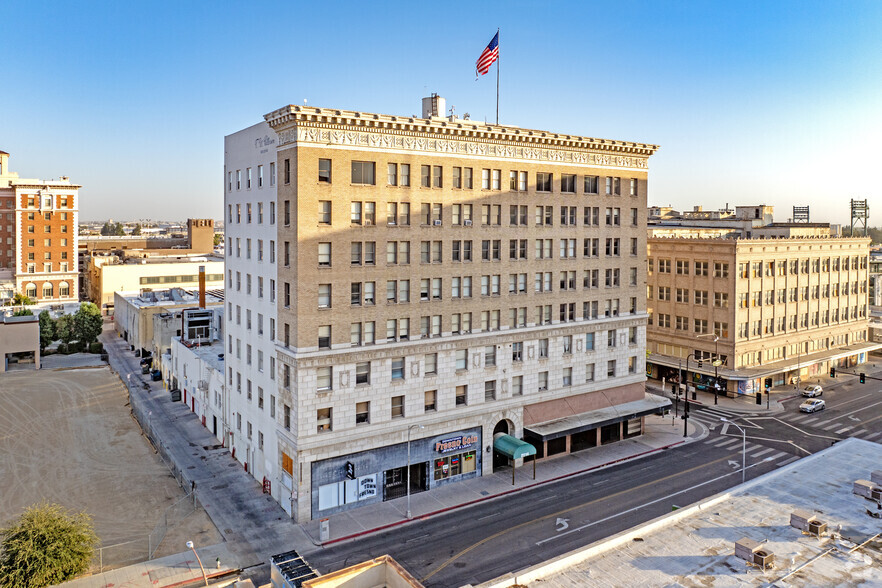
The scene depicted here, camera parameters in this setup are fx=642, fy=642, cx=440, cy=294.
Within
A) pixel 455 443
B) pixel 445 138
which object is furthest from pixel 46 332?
pixel 445 138

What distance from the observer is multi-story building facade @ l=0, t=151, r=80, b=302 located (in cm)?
14175

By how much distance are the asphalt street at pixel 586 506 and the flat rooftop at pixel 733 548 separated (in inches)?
454

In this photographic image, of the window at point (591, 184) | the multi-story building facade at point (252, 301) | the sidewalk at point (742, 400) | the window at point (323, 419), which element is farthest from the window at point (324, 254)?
the sidewalk at point (742, 400)

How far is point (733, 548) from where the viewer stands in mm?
29281

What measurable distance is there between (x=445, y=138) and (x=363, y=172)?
25.9ft

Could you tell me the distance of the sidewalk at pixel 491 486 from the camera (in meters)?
45.5

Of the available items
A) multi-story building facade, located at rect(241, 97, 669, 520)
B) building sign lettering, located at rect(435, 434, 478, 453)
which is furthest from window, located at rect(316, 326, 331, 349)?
building sign lettering, located at rect(435, 434, 478, 453)

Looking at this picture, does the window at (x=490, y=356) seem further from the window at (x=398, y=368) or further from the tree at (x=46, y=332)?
the tree at (x=46, y=332)

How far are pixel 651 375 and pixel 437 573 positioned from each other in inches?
2330

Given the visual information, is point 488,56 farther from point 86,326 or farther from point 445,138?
point 86,326

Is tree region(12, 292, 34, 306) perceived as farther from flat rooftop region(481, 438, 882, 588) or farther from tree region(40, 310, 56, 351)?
flat rooftop region(481, 438, 882, 588)

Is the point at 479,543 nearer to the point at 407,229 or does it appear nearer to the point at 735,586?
the point at 735,586

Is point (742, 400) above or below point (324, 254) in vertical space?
below

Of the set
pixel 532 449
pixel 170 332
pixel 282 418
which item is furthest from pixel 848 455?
pixel 170 332
